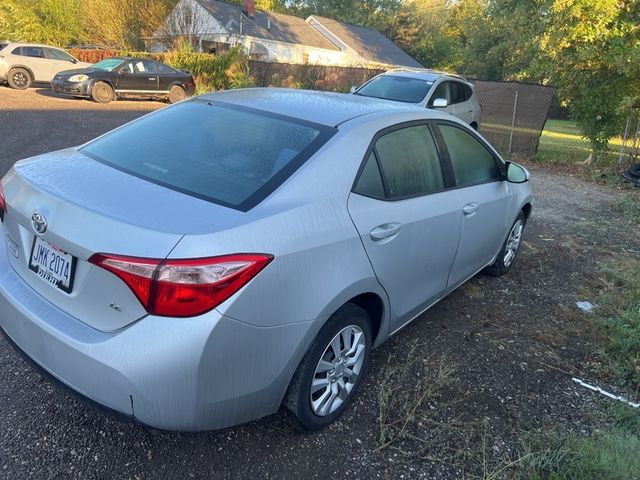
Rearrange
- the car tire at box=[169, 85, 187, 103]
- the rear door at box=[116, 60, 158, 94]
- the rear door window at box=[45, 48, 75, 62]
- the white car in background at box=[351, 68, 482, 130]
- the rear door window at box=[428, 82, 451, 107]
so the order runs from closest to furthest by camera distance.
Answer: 1. the white car in background at box=[351, 68, 482, 130]
2. the rear door window at box=[428, 82, 451, 107]
3. the rear door at box=[116, 60, 158, 94]
4. the rear door window at box=[45, 48, 75, 62]
5. the car tire at box=[169, 85, 187, 103]

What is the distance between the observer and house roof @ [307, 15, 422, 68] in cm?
4103

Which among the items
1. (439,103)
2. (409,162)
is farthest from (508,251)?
(439,103)

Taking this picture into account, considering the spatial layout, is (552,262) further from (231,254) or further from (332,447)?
(231,254)

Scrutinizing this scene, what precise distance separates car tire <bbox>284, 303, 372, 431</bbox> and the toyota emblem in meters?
1.26

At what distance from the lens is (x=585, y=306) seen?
174 inches

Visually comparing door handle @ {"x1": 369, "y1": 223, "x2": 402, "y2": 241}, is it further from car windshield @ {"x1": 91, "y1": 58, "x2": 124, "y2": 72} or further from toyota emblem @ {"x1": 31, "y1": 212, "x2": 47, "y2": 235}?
car windshield @ {"x1": 91, "y1": 58, "x2": 124, "y2": 72}

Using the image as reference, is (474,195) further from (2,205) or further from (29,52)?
(29,52)

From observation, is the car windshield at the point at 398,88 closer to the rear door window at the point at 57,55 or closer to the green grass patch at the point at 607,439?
the green grass patch at the point at 607,439

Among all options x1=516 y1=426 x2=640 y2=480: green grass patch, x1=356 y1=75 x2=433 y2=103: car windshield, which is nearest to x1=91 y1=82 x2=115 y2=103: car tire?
x1=356 y1=75 x2=433 y2=103: car windshield

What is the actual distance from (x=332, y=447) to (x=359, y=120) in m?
1.76

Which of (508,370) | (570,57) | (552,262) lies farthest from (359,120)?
(570,57)

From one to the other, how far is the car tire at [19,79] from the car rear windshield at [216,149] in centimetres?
1708

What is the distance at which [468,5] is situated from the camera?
179 feet

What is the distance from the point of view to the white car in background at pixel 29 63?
16578mm
